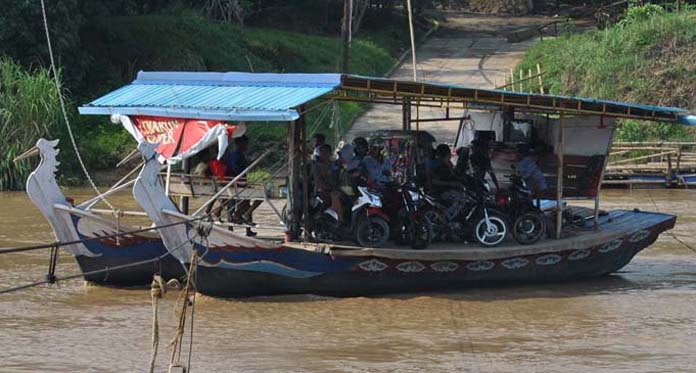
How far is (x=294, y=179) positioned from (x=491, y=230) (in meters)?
2.35

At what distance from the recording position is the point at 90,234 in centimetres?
1243

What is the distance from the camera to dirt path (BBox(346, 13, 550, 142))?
2811 cm

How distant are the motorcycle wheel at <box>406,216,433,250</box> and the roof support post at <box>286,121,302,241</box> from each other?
120 centimetres

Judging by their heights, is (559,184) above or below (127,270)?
above

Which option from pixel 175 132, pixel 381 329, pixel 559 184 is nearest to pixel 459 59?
pixel 559 184

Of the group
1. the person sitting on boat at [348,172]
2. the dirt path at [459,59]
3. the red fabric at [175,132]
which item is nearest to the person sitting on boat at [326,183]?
the person sitting on boat at [348,172]

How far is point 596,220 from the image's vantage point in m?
14.4

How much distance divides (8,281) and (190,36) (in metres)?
16.7

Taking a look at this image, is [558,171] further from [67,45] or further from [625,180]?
[67,45]

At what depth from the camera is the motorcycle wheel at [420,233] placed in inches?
498

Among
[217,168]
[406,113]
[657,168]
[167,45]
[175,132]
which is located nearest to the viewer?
[175,132]

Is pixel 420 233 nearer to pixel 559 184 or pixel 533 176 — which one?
pixel 533 176

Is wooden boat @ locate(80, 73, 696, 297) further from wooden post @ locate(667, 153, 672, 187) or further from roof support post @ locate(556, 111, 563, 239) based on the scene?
wooden post @ locate(667, 153, 672, 187)

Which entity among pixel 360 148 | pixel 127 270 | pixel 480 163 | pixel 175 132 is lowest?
pixel 127 270
